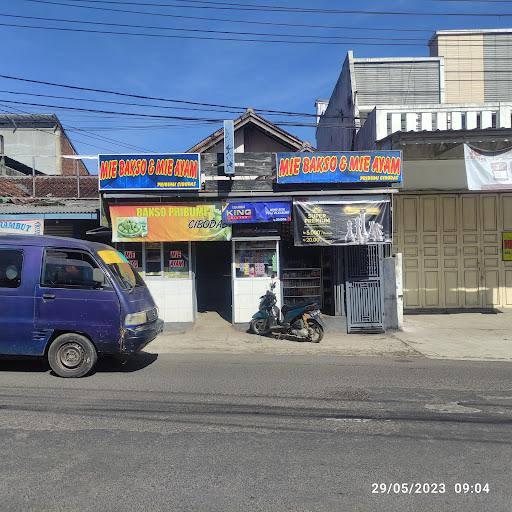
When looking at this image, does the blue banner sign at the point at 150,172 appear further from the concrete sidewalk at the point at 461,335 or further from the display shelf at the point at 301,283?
the concrete sidewalk at the point at 461,335

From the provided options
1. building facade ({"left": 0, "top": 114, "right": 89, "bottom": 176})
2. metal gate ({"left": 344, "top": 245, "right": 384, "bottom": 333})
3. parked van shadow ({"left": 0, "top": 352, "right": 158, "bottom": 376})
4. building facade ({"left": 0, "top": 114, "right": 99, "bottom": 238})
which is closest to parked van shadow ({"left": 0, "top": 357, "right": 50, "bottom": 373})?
parked van shadow ({"left": 0, "top": 352, "right": 158, "bottom": 376})

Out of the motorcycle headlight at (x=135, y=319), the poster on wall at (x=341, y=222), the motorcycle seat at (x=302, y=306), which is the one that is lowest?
the motorcycle seat at (x=302, y=306)

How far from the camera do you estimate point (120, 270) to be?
8227 mm

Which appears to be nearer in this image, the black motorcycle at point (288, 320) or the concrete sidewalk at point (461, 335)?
the concrete sidewalk at point (461, 335)

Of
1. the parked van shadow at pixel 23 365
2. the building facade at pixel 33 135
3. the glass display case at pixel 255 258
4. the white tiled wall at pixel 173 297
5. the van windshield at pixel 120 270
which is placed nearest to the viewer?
the van windshield at pixel 120 270

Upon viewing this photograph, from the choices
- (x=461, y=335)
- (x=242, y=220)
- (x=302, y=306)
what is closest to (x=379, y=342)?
(x=302, y=306)

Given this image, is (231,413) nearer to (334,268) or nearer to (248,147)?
(334,268)

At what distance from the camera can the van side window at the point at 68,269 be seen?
7.72m

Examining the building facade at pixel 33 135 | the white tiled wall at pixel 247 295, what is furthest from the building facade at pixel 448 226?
the building facade at pixel 33 135

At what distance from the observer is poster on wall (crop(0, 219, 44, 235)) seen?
13.1 meters

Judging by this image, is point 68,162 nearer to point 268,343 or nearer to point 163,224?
point 163,224

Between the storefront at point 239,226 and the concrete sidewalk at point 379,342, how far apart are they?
763 mm

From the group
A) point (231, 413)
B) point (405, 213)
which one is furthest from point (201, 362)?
point (405, 213)

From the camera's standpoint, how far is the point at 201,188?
12461mm
